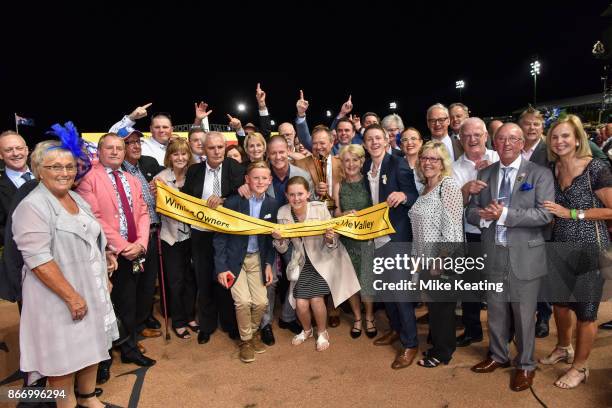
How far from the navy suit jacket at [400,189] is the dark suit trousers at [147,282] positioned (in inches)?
100

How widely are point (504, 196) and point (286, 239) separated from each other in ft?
7.09

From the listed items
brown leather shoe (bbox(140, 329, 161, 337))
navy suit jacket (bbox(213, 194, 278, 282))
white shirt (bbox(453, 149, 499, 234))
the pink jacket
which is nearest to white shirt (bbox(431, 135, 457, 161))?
white shirt (bbox(453, 149, 499, 234))

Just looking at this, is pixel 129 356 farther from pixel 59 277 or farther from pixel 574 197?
pixel 574 197

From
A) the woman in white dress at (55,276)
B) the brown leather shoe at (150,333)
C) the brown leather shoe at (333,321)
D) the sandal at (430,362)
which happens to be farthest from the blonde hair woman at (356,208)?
the woman in white dress at (55,276)

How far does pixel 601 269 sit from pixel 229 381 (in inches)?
132

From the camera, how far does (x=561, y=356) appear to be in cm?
362

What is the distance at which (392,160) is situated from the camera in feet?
12.9

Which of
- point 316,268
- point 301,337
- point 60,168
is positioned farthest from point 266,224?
point 60,168

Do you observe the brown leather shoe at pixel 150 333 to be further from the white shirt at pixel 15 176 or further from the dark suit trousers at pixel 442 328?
the dark suit trousers at pixel 442 328

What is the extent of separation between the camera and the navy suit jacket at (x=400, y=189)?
382cm

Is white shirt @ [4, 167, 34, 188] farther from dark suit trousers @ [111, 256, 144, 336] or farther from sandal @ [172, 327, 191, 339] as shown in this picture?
sandal @ [172, 327, 191, 339]

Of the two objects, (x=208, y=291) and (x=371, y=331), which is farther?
(x=208, y=291)

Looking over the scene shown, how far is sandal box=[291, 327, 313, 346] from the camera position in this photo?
424cm

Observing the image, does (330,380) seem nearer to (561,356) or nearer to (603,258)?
(561,356)
